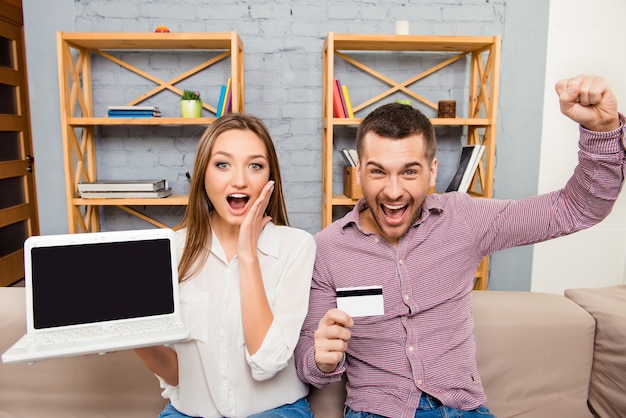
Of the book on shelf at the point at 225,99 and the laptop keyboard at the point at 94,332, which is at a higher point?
the book on shelf at the point at 225,99

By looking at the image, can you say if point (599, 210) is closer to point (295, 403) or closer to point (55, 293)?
point (295, 403)

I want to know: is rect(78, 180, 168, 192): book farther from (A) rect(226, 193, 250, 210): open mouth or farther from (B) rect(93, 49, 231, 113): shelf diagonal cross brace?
(A) rect(226, 193, 250, 210): open mouth

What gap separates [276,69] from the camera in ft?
8.91

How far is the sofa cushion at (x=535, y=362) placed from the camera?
51.1 inches

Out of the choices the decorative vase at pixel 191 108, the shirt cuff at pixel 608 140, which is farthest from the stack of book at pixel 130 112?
the shirt cuff at pixel 608 140

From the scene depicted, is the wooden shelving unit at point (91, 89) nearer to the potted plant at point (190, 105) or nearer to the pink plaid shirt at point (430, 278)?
the potted plant at point (190, 105)

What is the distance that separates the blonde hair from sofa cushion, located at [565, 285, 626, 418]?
0.96m

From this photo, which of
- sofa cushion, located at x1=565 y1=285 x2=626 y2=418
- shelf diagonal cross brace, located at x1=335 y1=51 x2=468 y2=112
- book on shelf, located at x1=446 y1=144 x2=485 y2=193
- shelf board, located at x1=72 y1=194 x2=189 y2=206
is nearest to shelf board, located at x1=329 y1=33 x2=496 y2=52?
shelf diagonal cross brace, located at x1=335 y1=51 x2=468 y2=112

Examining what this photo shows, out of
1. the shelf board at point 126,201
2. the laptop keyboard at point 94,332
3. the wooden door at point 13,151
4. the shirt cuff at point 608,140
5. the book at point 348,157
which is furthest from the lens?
the wooden door at point 13,151

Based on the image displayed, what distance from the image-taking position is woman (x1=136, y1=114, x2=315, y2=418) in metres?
1.09

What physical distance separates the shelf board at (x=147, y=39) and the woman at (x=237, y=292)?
1.32 metres

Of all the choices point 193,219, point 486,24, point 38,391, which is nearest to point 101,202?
point 38,391

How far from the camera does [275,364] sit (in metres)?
1.06

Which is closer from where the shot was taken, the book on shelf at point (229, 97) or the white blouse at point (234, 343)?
the white blouse at point (234, 343)
